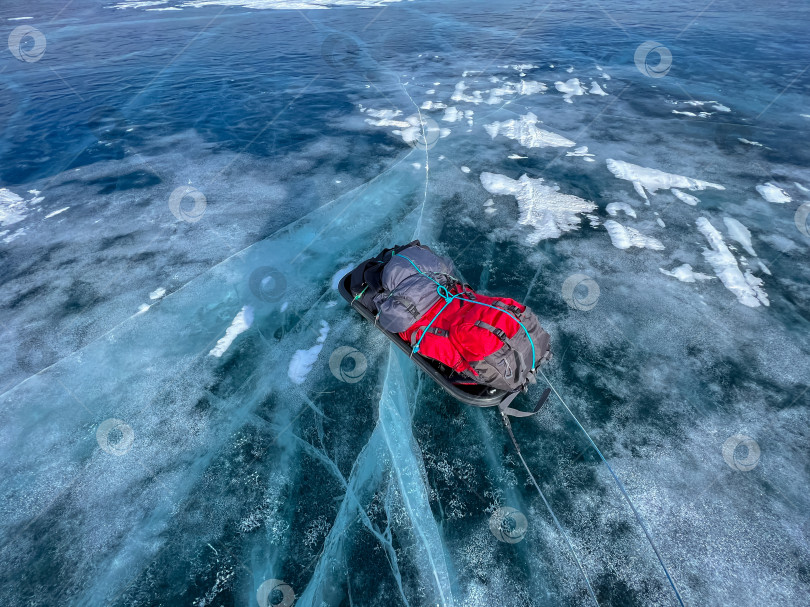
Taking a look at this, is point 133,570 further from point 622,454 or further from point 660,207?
point 660,207

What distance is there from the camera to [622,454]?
289cm

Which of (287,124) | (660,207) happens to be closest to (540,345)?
(660,207)

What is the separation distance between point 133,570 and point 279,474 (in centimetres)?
102
